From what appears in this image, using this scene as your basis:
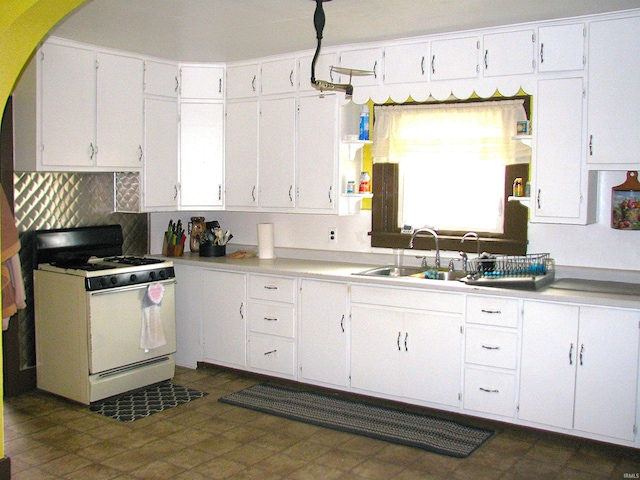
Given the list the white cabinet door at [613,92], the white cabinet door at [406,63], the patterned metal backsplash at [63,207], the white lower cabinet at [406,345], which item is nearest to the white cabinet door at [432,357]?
the white lower cabinet at [406,345]

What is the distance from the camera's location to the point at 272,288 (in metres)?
4.88

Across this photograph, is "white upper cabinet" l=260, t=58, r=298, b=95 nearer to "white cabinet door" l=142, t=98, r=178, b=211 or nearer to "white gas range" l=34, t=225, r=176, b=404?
"white cabinet door" l=142, t=98, r=178, b=211

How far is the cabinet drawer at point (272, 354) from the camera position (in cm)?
483

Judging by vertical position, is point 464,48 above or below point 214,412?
above

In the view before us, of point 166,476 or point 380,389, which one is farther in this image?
point 380,389

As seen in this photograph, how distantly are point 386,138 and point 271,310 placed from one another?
1.59m

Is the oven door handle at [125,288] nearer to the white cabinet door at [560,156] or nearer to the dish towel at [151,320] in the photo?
the dish towel at [151,320]

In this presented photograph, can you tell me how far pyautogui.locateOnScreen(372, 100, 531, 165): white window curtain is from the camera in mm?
4461

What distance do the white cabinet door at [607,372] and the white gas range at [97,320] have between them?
2.92m

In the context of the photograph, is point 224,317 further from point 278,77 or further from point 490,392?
point 490,392

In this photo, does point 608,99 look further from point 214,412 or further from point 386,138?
point 214,412

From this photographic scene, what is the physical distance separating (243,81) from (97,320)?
2274 millimetres

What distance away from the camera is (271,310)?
4898 mm

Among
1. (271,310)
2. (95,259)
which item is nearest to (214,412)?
(271,310)
